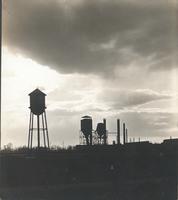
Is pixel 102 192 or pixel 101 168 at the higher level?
pixel 101 168

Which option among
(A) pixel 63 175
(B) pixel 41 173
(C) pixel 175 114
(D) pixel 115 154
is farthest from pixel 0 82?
(D) pixel 115 154

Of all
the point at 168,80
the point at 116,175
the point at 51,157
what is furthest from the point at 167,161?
the point at 168,80

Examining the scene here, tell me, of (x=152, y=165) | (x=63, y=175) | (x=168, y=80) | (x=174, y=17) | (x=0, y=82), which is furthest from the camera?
(x=152, y=165)

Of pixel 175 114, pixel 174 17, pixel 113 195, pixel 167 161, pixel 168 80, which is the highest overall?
pixel 174 17

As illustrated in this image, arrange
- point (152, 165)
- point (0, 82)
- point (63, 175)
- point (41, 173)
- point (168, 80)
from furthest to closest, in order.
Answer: point (152, 165) < point (63, 175) < point (41, 173) < point (168, 80) < point (0, 82)

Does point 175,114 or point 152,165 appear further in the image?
point 152,165

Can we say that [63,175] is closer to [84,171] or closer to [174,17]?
[84,171]

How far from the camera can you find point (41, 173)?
8281 mm

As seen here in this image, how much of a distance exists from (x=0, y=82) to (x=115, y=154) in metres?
7.96

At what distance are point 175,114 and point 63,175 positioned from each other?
6690 millimetres

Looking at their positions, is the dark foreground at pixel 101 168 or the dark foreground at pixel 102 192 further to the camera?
Answer: the dark foreground at pixel 101 168

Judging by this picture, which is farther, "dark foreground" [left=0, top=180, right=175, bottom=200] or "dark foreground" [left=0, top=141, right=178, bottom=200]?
"dark foreground" [left=0, top=141, right=178, bottom=200]

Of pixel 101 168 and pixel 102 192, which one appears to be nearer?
pixel 102 192

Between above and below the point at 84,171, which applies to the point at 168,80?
above
